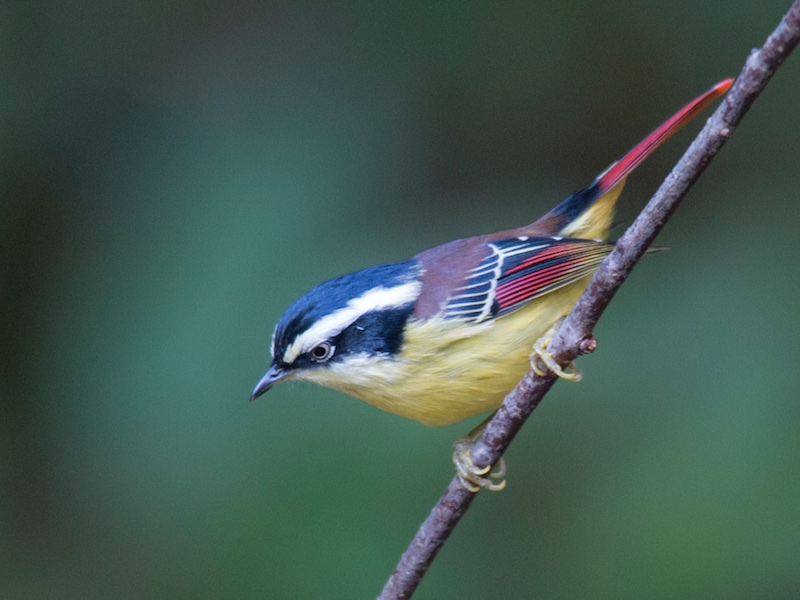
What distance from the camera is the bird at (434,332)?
2627 millimetres

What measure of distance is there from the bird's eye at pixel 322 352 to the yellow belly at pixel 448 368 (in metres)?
0.03

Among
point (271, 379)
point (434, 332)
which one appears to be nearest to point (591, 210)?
point (434, 332)

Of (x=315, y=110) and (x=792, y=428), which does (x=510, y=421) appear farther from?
(x=315, y=110)

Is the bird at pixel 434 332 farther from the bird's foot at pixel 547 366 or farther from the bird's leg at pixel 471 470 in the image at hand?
the bird's foot at pixel 547 366

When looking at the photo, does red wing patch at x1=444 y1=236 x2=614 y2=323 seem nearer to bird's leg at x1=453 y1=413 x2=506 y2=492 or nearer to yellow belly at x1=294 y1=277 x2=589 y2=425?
yellow belly at x1=294 y1=277 x2=589 y2=425

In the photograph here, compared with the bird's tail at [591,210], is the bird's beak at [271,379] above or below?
below

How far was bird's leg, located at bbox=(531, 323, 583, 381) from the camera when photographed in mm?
1949

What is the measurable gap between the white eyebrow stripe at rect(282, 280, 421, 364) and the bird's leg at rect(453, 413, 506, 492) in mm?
448

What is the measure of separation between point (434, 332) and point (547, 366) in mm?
665

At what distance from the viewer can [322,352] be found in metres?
2.70

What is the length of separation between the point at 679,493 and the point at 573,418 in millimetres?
435

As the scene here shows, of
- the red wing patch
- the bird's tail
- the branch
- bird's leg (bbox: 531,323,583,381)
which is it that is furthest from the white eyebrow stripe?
the bird's tail

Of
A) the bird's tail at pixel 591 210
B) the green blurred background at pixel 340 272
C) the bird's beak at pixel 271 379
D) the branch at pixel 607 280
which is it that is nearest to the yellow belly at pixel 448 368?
the bird's beak at pixel 271 379

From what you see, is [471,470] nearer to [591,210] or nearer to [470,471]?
[470,471]
